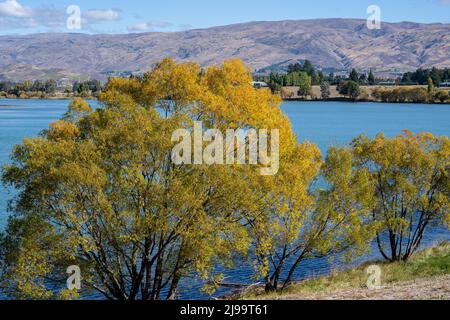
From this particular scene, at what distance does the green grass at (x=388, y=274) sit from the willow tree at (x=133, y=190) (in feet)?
14.1

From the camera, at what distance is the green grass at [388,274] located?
2559cm

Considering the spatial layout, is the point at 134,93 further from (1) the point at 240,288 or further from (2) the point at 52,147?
(1) the point at 240,288

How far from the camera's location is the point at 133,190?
2380 cm

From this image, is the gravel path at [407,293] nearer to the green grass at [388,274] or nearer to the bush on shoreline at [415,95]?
the green grass at [388,274]

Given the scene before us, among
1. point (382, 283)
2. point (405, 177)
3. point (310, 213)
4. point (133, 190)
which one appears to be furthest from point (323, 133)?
point (133, 190)

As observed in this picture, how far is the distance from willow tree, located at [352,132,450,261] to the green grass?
2.10 m

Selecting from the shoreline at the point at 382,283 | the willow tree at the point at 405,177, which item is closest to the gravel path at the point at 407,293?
the shoreline at the point at 382,283

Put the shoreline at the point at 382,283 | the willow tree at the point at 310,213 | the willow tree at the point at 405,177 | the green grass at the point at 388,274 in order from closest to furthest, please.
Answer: the shoreline at the point at 382,283 < the green grass at the point at 388,274 < the willow tree at the point at 310,213 < the willow tree at the point at 405,177

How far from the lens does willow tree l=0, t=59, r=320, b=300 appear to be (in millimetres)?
22953

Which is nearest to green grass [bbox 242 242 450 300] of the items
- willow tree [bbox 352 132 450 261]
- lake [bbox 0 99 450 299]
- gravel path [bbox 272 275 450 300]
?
willow tree [bbox 352 132 450 261]

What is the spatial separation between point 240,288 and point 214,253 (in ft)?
27.8
